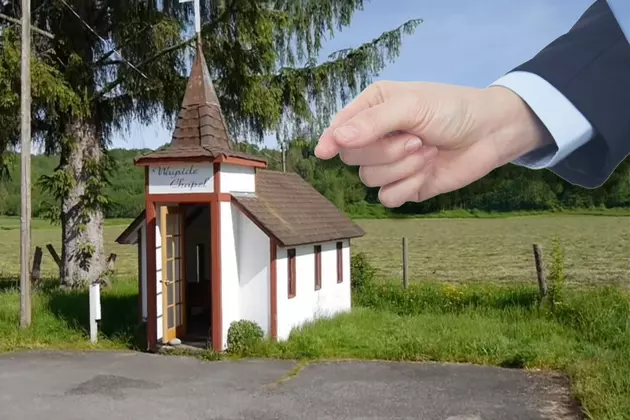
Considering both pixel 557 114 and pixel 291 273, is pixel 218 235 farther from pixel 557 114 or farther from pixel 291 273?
pixel 557 114

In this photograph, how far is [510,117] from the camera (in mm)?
Answer: 1360

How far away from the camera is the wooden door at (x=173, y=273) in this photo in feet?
32.4

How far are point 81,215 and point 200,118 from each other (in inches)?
193

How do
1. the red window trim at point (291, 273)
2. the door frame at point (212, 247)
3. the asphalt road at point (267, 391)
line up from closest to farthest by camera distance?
the asphalt road at point (267, 391) → the door frame at point (212, 247) → the red window trim at point (291, 273)

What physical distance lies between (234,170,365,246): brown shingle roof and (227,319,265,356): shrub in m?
1.18

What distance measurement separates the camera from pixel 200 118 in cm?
973

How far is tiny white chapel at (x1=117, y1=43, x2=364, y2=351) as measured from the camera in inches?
374

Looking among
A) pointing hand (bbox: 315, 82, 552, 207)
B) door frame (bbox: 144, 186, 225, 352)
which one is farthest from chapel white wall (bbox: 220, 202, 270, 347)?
pointing hand (bbox: 315, 82, 552, 207)

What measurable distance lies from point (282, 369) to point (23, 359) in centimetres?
337

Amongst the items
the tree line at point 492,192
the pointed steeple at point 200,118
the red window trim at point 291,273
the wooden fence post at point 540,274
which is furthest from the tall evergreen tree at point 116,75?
the tree line at point 492,192

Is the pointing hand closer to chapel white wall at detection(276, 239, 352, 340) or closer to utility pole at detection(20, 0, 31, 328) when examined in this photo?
Result: chapel white wall at detection(276, 239, 352, 340)

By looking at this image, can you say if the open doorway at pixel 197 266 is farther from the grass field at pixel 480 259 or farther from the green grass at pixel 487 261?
the grass field at pixel 480 259

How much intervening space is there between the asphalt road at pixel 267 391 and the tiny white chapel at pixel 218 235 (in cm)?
80

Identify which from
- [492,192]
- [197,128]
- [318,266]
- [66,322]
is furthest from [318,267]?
[492,192]
